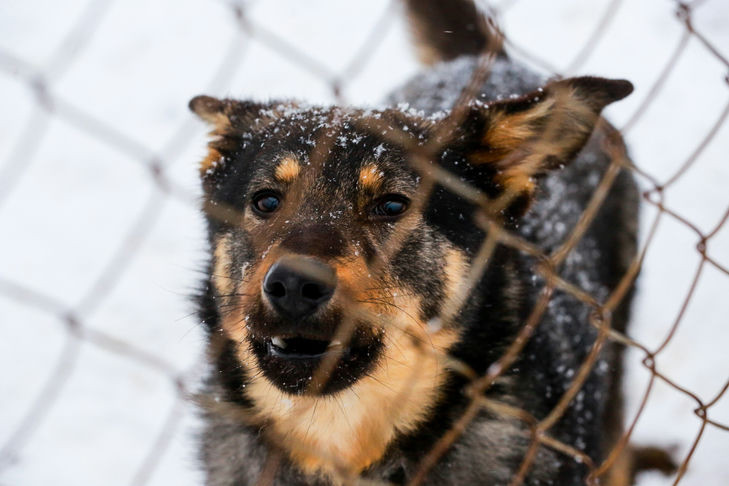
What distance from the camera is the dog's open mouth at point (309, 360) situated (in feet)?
7.04

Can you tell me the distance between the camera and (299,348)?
2176 mm

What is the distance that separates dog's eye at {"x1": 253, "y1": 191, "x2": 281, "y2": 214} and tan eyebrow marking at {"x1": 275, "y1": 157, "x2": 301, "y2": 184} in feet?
0.25

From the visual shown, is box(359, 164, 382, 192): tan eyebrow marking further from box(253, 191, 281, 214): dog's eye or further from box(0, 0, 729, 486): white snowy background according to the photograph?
box(0, 0, 729, 486): white snowy background

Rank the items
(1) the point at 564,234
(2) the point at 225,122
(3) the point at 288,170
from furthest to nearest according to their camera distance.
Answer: (1) the point at 564,234 → (2) the point at 225,122 → (3) the point at 288,170

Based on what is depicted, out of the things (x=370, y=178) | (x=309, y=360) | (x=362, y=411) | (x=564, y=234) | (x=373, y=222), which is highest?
(x=564, y=234)

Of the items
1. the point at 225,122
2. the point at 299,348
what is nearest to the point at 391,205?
the point at 299,348

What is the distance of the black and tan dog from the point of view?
2.21 m

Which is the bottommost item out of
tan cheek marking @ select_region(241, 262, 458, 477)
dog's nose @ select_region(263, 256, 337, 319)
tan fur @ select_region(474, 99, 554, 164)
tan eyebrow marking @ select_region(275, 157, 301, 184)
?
tan cheek marking @ select_region(241, 262, 458, 477)

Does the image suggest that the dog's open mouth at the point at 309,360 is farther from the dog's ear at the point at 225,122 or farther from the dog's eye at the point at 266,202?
the dog's ear at the point at 225,122

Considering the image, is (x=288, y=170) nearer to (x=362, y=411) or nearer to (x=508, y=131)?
→ (x=508, y=131)

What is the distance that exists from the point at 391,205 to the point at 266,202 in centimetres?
46

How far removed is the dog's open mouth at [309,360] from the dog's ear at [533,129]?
0.82m

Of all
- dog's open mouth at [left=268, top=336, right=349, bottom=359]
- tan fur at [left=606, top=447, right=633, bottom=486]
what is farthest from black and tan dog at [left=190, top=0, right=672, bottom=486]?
tan fur at [left=606, top=447, right=633, bottom=486]

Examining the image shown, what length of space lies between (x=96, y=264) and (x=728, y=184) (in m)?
4.66
